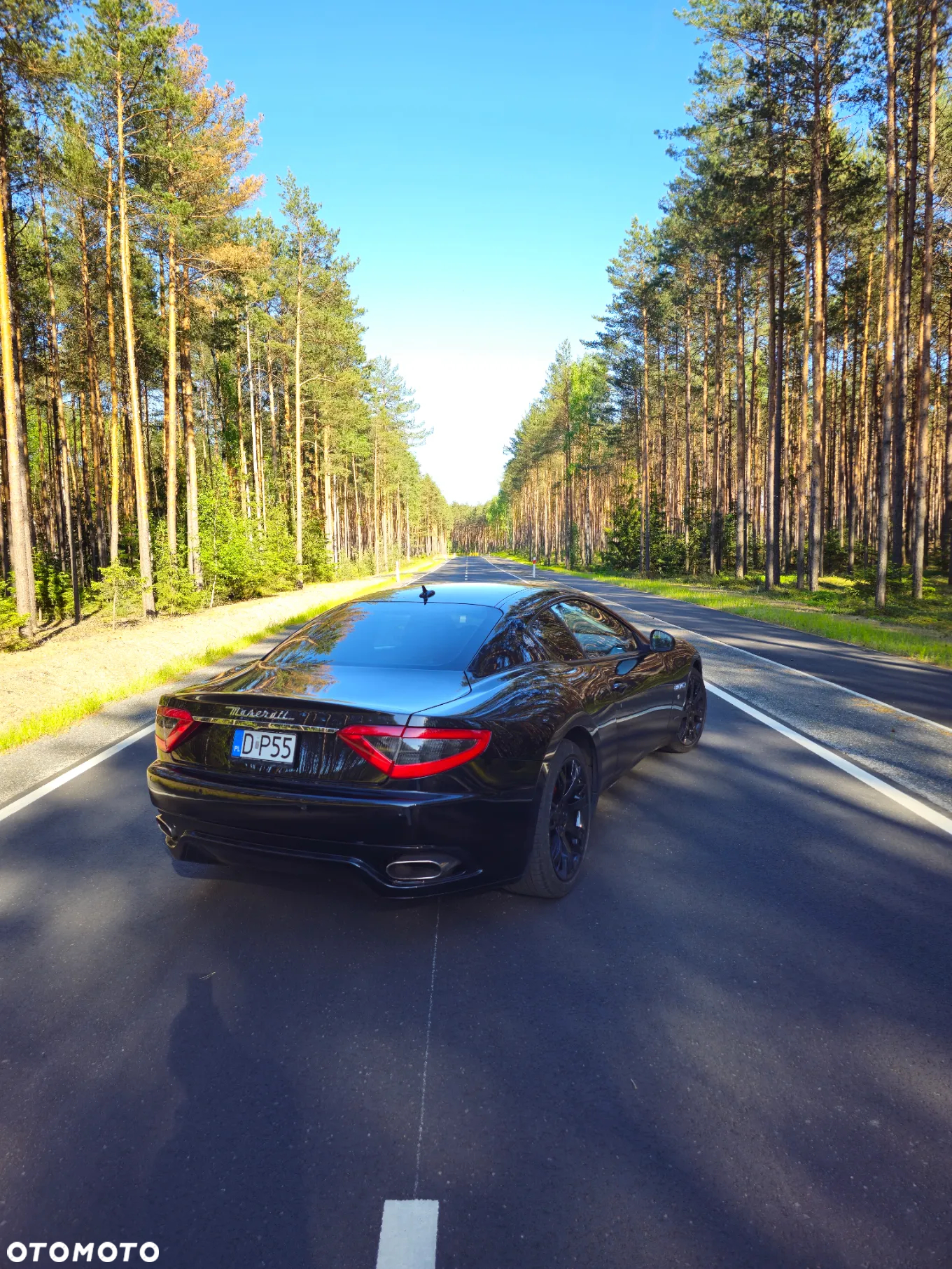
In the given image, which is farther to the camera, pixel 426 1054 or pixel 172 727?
pixel 172 727

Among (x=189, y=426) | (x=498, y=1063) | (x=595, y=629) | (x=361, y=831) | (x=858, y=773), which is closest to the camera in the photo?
(x=498, y=1063)

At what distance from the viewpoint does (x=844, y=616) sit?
746 inches

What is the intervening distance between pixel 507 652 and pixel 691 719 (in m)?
2.84

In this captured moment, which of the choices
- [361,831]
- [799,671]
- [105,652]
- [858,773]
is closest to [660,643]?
[858,773]

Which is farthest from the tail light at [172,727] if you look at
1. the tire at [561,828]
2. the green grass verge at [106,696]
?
the green grass verge at [106,696]

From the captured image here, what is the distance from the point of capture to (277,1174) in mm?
2094

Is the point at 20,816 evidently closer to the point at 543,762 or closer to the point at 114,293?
the point at 543,762

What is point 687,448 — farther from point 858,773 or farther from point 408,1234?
point 408,1234

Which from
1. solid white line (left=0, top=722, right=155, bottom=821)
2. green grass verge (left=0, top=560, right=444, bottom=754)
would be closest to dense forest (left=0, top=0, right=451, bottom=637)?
green grass verge (left=0, top=560, right=444, bottom=754)

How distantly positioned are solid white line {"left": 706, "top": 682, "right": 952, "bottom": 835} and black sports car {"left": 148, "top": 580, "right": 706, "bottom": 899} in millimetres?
2092

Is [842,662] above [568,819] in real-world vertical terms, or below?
below

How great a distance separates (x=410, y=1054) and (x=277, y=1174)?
23.4 inches

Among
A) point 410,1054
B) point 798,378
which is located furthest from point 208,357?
point 410,1054

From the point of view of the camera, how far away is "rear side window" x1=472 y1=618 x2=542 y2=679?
3816 mm
